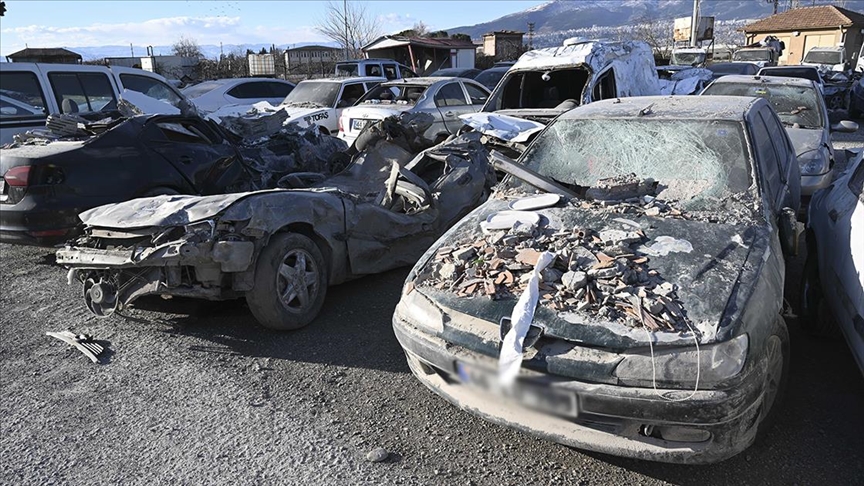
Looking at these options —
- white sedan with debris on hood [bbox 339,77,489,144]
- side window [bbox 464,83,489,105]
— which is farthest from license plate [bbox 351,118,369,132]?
side window [bbox 464,83,489,105]

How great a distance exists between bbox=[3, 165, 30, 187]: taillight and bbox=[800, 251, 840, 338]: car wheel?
21.9 ft

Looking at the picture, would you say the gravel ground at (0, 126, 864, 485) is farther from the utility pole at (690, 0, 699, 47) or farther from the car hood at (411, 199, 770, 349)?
the utility pole at (690, 0, 699, 47)

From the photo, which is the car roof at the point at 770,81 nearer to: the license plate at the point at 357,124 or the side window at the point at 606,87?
the side window at the point at 606,87

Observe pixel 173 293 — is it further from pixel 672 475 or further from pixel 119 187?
pixel 672 475

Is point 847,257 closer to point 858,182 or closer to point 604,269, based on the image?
point 858,182

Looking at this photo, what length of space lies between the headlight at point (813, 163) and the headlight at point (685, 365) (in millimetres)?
5559

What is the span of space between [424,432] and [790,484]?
180 cm

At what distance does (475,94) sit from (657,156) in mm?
8027

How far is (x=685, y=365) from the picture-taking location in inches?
A: 99.3

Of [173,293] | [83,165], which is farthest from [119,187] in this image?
[173,293]

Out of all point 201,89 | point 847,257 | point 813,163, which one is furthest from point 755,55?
point 847,257

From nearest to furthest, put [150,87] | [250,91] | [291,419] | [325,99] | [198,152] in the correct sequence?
[291,419] < [198,152] < [150,87] < [325,99] < [250,91]

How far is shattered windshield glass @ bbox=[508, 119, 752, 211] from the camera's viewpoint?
378 cm

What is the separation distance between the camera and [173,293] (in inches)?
170
